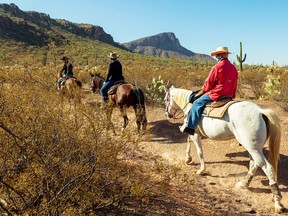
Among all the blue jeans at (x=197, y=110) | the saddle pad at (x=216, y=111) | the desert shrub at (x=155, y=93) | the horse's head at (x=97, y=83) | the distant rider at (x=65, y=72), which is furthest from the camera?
the desert shrub at (x=155, y=93)

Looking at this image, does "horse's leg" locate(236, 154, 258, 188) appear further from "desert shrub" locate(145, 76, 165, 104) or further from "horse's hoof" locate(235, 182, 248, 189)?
"desert shrub" locate(145, 76, 165, 104)

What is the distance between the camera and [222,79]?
225 inches

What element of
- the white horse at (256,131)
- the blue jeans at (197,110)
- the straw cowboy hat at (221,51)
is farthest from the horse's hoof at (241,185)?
the straw cowboy hat at (221,51)

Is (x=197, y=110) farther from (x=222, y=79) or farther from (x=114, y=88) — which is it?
(x=114, y=88)

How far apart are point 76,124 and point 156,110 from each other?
7296mm

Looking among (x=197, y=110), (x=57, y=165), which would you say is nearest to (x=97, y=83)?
(x=197, y=110)

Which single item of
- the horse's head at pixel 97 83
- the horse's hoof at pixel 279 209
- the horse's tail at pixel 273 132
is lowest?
the horse's hoof at pixel 279 209

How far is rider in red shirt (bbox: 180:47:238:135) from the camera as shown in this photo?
18.7 feet

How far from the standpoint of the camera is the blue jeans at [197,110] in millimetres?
5980

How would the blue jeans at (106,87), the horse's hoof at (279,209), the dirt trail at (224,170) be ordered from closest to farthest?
1. the horse's hoof at (279,209)
2. the dirt trail at (224,170)
3. the blue jeans at (106,87)

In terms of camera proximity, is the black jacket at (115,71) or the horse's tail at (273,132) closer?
the horse's tail at (273,132)

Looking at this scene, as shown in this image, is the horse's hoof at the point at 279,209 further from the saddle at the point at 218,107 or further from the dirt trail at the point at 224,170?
the saddle at the point at 218,107

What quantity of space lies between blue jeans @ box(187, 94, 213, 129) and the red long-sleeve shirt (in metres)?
0.16

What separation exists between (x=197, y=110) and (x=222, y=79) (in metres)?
0.81
